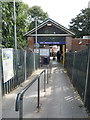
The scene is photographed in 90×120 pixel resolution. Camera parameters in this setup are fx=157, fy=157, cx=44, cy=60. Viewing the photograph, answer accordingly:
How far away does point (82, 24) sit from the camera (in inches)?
1870

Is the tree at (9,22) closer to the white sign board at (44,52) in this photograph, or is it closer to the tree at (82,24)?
the white sign board at (44,52)

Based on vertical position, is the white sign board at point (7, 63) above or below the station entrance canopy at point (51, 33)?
below

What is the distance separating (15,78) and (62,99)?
2760 mm

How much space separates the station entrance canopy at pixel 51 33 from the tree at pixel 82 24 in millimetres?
24027

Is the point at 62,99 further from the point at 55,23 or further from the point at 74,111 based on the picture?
the point at 55,23

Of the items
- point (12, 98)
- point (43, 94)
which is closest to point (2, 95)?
point (12, 98)

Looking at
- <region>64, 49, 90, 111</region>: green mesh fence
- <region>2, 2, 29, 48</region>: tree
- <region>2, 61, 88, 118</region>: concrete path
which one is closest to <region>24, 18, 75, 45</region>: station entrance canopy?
<region>2, 2, 29, 48</region>: tree

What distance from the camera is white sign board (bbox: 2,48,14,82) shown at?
20.0 ft

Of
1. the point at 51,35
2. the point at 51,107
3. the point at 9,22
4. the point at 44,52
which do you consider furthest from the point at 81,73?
the point at 51,35

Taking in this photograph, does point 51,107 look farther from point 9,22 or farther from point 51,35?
point 51,35

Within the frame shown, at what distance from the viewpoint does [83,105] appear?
200 inches

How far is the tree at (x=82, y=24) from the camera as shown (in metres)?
46.4

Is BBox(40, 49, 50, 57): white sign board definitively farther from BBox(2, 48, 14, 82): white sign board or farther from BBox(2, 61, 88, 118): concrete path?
BBox(2, 61, 88, 118): concrete path

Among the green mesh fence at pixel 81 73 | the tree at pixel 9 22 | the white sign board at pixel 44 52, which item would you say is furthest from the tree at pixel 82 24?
the green mesh fence at pixel 81 73
